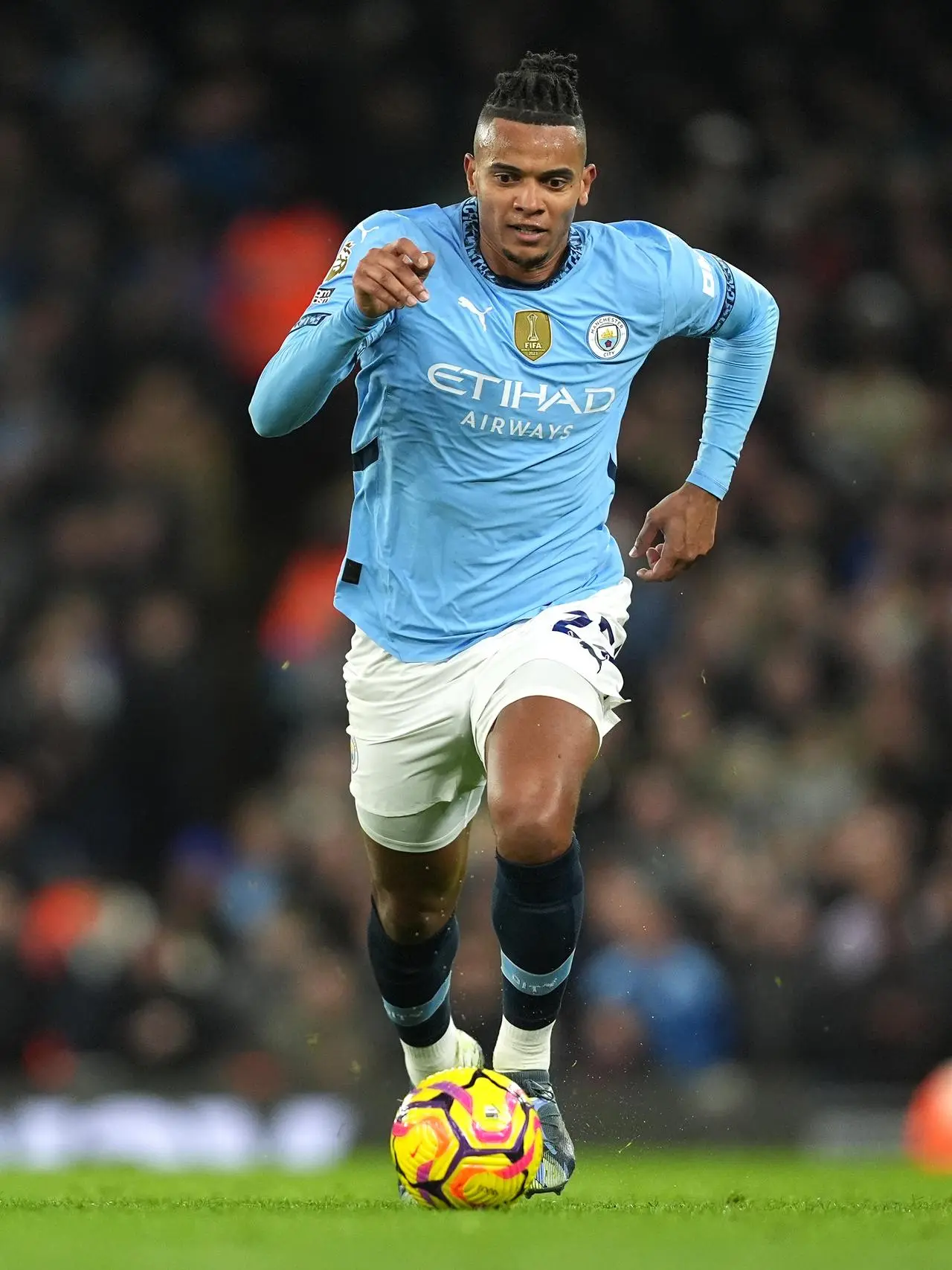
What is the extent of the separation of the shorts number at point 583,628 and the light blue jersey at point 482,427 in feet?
0.30

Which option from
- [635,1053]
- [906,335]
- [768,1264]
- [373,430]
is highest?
[906,335]

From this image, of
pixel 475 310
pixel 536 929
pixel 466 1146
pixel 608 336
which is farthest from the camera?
pixel 608 336

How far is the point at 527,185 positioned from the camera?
4.94m

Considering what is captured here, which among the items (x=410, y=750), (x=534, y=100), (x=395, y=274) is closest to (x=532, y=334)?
(x=534, y=100)

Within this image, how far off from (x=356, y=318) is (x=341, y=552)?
594cm

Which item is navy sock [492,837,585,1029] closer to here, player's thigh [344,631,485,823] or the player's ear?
player's thigh [344,631,485,823]

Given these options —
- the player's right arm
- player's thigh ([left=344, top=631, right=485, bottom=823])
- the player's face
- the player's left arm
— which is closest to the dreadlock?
the player's face

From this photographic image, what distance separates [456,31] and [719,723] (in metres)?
4.39

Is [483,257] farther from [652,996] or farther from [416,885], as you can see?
[652,996]

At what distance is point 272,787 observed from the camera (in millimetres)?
10148

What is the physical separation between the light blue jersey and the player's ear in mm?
126

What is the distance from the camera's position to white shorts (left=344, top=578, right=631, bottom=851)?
4910mm

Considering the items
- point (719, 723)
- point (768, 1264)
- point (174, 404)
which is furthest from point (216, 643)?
point (768, 1264)

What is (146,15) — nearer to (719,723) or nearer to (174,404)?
(174,404)
